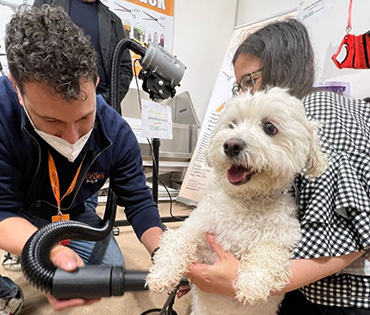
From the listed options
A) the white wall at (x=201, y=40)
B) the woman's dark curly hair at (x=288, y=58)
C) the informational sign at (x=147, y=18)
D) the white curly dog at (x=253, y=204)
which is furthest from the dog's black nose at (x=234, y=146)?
the white wall at (x=201, y=40)

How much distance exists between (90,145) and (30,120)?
0.66 feet

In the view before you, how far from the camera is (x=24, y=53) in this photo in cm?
63

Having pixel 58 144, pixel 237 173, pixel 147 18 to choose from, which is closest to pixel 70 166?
pixel 58 144

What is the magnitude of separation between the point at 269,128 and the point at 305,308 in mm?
526

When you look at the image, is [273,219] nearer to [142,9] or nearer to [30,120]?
[30,120]

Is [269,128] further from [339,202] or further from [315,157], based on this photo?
[339,202]

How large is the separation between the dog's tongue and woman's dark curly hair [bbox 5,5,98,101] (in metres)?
0.44

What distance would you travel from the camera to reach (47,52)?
63cm

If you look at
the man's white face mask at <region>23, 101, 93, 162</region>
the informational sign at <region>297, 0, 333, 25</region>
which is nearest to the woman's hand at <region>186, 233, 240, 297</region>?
the man's white face mask at <region>23, 101, 93, 162</region>

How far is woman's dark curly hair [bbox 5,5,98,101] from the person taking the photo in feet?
2.05

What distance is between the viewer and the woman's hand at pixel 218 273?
0.65m

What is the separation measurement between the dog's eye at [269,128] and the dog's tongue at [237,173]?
12 cm

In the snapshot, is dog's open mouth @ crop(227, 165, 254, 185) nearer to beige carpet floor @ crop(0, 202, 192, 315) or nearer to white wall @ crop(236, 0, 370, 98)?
beige carpet floor @ crop(0, 202, 192, 315)

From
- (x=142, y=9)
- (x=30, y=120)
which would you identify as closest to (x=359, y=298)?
(x=30, y=120)
